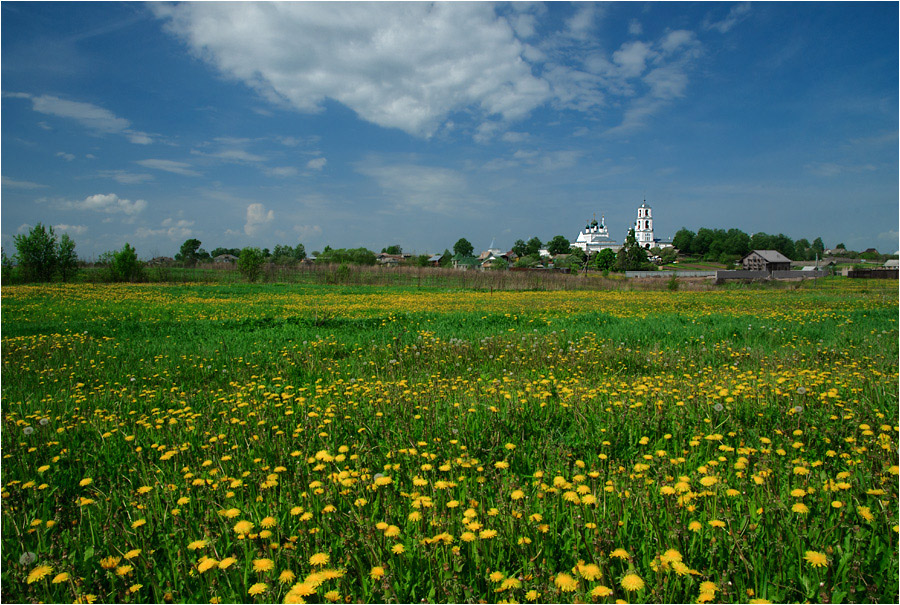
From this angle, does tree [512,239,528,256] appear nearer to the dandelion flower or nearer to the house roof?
the house roof

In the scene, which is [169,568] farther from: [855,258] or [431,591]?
[855,258]

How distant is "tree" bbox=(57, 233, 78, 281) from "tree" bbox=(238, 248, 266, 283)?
13744 mm

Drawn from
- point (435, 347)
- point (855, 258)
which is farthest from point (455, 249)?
point (435, 347)

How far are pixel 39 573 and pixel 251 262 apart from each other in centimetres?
4757

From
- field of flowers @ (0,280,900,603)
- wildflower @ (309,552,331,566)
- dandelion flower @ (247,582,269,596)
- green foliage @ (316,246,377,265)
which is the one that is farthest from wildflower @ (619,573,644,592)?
green foliage @ (316,246,377,265)

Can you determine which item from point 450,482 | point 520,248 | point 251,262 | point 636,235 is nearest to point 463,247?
point 520,248

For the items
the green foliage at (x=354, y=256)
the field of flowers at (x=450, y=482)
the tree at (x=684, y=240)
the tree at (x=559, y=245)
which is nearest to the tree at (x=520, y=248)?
the tree at (x=559, y=245)

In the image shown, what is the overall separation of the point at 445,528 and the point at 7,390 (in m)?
7.07

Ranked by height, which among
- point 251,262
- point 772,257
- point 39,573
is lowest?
point 39,573

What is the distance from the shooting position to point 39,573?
1.96 m

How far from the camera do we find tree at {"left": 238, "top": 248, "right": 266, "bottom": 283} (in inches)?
1786

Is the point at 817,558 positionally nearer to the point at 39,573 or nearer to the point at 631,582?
the point at 631,582

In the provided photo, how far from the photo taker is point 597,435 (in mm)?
3848

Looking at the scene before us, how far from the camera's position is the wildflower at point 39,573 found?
1926 millimetres
